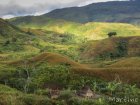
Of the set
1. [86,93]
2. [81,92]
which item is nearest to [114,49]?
[81,92]

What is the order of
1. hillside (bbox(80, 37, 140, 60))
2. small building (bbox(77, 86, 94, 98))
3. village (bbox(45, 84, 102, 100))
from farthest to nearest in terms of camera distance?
hillside (bbox(80, 37, 140, 60)) → small building (bbox(77, 86, 94, 98)) → village (bbox(45, 84, 102, 100))

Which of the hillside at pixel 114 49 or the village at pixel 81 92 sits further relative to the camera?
the hillside at pixel 114 49

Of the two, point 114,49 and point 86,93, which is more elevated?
point 114,49

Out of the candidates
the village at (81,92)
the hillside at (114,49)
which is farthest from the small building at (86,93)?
the hillside at (114,49)

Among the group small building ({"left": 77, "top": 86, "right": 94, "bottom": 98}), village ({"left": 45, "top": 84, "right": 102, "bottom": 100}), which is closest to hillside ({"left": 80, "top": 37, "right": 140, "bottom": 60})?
village ({"left": 45, "top": 84, "right": 102, "bottom": 100})

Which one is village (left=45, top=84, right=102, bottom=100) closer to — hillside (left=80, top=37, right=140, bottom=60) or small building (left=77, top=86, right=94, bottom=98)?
small building (left=77, top=86, right=94, bottom=98)

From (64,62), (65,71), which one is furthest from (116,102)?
Answer: (64,62)

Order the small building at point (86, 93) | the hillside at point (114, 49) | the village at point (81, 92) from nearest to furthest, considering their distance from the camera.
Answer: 1. the village at point (81, 92)
2. the small building at point (86, 93)
3. the hillside at point (114, 49)

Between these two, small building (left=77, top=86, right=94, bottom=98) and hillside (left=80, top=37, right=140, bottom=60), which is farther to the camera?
hillside (left=80, top=37, right=140, bottom=60)

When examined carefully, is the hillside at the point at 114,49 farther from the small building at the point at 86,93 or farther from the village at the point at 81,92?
the small building at the point at 86,93

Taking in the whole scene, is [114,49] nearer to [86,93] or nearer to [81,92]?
[81,92]

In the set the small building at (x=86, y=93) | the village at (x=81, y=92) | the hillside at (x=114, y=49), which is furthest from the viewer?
the hillside at (x=114, y=49)

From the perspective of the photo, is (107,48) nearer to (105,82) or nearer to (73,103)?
(105,82)

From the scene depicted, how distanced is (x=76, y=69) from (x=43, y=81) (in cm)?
1064
